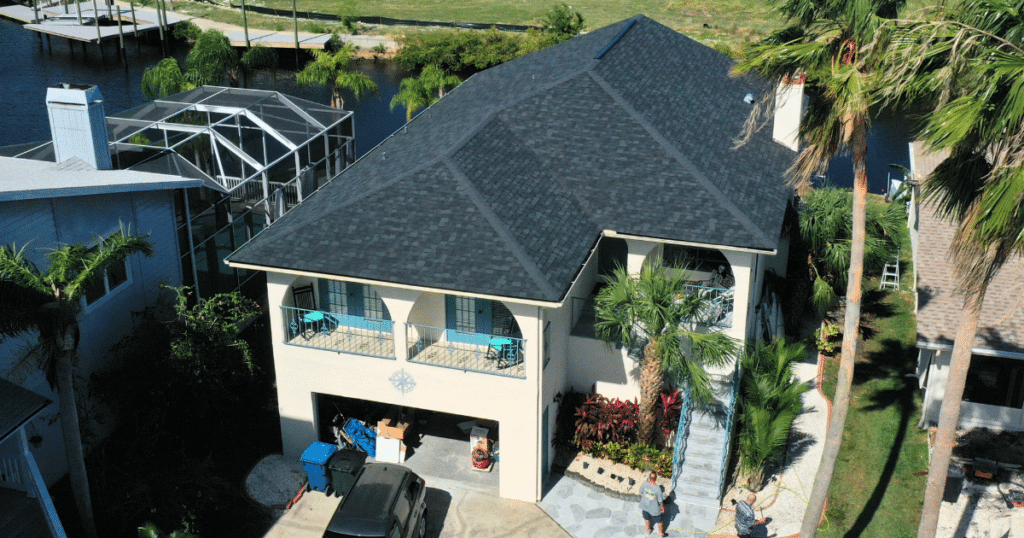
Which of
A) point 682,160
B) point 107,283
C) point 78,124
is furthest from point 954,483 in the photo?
point 78,124

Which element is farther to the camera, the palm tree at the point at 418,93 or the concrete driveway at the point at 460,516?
the palm tree at the point at 418,93

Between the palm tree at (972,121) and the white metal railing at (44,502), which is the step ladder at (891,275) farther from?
the white metal railing at (44,502)

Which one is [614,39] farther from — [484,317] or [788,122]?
[484,317]

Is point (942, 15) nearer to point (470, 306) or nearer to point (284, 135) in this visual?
point (470, 306)

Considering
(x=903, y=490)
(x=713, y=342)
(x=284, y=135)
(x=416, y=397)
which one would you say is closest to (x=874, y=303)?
(x=903, y=490)

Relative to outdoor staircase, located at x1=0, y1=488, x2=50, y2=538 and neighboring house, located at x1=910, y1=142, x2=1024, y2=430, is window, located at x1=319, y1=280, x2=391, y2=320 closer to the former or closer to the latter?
outdoor staircase, located at x1=0, y1=488, x2=50, y2=538

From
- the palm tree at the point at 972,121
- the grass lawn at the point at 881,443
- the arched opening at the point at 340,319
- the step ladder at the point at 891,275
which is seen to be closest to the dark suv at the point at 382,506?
the arched opening at the point at 340,319

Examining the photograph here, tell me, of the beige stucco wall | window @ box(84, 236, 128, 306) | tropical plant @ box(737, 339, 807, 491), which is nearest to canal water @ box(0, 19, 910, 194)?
tropical plant @ box(737, 339, 807, 491)
